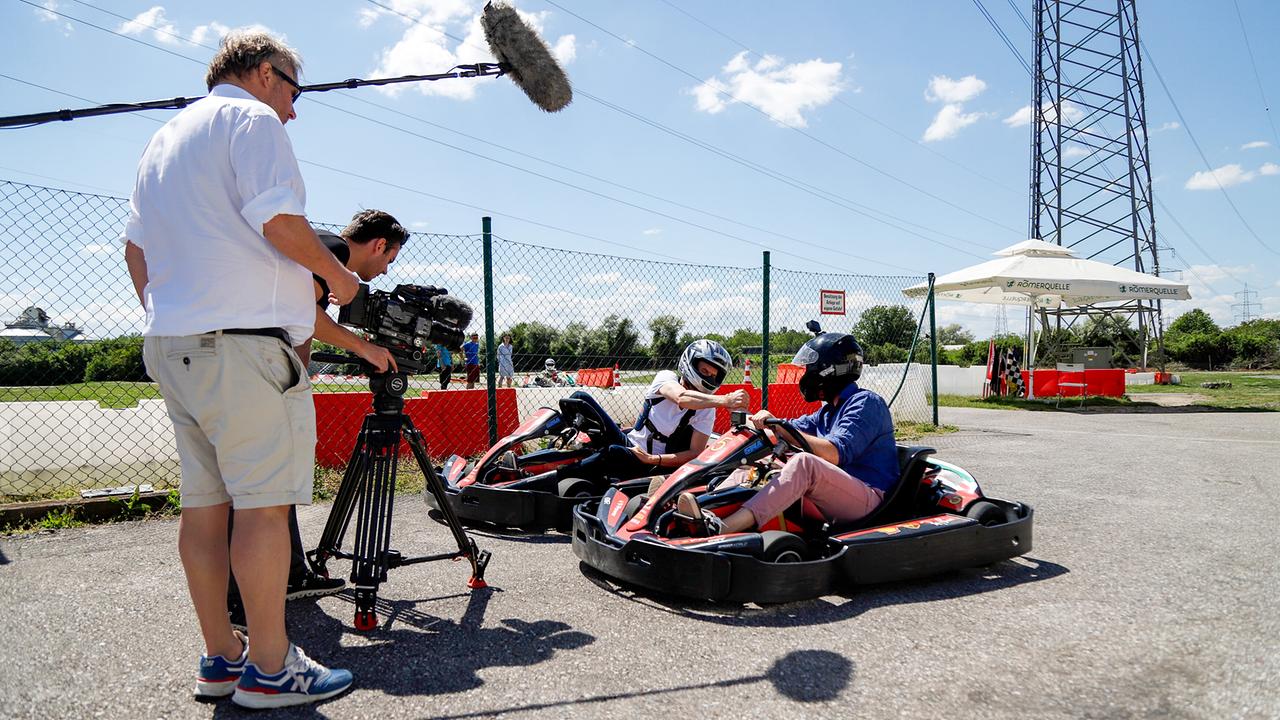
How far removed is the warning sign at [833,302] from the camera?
8.95 m

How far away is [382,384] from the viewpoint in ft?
9.52

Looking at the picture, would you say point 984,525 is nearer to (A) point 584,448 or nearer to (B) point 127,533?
(A) point 584,448

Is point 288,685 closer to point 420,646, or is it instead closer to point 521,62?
point 420,646

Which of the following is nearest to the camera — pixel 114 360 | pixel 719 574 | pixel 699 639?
pixel 699 639

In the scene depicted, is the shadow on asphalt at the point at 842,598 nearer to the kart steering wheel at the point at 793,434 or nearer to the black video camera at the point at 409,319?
the kart steering wheel at the point at 793,434

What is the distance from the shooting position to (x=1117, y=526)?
4.71 m

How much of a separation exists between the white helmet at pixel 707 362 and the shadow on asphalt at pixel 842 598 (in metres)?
1.43

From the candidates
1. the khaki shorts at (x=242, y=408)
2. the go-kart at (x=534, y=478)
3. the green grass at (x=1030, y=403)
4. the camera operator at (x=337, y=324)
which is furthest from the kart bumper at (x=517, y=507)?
the green grass at (x=1030, y=403)

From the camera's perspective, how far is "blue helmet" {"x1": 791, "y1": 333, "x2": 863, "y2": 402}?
12.9 feet

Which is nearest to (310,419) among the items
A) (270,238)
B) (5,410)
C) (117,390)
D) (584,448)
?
(270,238)

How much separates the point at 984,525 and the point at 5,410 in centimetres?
922

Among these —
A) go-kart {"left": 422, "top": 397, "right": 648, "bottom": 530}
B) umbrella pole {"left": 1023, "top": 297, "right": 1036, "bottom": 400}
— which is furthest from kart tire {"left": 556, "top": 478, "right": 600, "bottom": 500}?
umbrella pole {"left": 1023, "top": 297, "right": 1036, "bottom": 400}

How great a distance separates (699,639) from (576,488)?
1.94 metres

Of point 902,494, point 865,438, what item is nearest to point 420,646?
point 865,438
